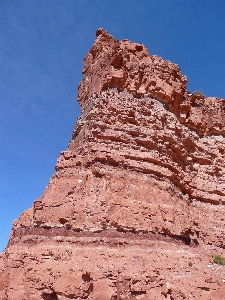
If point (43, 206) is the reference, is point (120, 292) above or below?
below

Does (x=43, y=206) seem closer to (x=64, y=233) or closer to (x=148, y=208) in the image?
(x=64, y=233)

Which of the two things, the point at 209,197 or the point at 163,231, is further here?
the point at 209,197

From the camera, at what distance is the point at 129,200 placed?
622 inches

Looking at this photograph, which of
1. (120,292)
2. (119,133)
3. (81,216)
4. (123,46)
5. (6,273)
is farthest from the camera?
(123,46)

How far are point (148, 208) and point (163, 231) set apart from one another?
123 centimetres

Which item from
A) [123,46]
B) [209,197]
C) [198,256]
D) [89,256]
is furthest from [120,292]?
[123,46]

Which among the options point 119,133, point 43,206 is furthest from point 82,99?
point 43,206

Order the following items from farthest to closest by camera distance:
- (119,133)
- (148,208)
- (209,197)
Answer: (209,197)
(119,133)
(148,208)

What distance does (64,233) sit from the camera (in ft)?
47.3

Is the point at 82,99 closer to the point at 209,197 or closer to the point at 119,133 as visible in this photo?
the point at 119,133

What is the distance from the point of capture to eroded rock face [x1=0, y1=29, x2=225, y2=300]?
522 inches

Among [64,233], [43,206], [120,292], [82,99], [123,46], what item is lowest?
[120,292]

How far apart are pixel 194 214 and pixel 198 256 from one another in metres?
4.17

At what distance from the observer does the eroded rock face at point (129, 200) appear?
43.5ft
